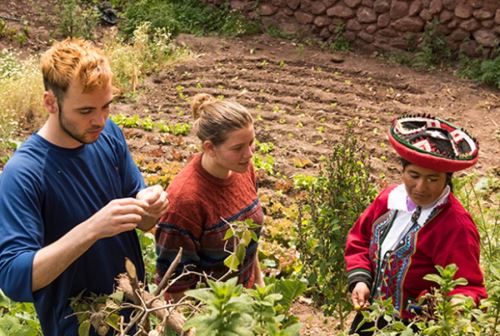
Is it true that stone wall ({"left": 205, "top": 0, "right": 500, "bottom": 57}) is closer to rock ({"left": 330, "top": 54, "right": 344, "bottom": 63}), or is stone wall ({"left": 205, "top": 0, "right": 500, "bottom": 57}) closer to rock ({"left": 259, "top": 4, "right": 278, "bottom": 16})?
rock ({"left": 259, "top": 4, "right": 278, "bottom": 16})

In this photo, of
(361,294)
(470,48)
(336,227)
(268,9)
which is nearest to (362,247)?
(361,294)

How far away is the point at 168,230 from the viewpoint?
126 inches

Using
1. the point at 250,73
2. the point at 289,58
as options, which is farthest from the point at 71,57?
the point at 289,58

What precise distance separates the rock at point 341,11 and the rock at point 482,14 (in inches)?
77.8

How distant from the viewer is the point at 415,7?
34.4ft

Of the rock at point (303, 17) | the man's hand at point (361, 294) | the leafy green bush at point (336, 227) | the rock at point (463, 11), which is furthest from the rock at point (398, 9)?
the man's hand at point (361, 294)

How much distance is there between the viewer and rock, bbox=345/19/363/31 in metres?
11.2

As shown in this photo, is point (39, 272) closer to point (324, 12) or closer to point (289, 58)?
point (289, 58)

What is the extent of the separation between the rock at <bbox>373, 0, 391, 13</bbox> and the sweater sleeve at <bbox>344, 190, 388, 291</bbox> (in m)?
8.06

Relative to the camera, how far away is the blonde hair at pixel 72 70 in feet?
8.68

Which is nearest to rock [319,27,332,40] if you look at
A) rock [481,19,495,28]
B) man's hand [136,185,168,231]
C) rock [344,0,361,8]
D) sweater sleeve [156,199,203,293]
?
rock [344,0,361,8]

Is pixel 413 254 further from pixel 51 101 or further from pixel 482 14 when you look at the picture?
pixel 482 14

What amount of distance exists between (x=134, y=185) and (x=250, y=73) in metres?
7.27

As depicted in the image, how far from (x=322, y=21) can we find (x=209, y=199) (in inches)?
344
